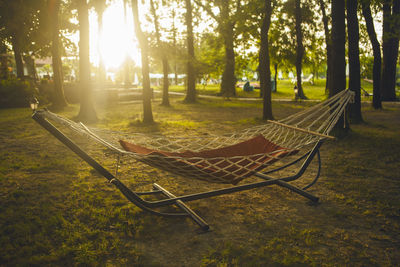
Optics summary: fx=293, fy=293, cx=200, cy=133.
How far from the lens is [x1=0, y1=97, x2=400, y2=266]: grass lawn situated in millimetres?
2297

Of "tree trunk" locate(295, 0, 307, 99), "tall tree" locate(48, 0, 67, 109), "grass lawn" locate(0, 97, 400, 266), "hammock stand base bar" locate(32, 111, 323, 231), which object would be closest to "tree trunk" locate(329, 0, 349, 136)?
"grass lawn" locate(0, 97, 400, 266)

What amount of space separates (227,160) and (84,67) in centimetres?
869

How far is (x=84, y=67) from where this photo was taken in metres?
9.92

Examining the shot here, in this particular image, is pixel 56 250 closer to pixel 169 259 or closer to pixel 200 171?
pixel 169 259

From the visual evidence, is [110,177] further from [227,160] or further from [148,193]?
[227,160]

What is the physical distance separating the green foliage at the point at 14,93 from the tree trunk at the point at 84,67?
557 cm

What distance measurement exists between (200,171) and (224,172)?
0.82 ft

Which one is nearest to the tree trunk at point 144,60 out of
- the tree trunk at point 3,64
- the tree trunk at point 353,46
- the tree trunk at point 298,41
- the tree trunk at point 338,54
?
the tree trunk at point 338,54

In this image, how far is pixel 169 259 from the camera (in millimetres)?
2273

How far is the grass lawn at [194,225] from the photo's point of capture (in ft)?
7.54

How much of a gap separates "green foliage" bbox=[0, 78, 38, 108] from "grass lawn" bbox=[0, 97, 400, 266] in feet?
36.4

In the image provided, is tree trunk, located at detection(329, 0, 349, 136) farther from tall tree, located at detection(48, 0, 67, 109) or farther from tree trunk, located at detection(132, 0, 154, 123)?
tall tree, located at detection(48, 0, 67, 109)

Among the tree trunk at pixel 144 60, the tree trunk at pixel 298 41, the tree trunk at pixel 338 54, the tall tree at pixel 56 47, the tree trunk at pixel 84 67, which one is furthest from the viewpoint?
the tree trunk at pixel 298 41

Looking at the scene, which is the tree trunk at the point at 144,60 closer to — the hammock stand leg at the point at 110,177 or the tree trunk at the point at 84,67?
the tree trunk at the point at 84,67
